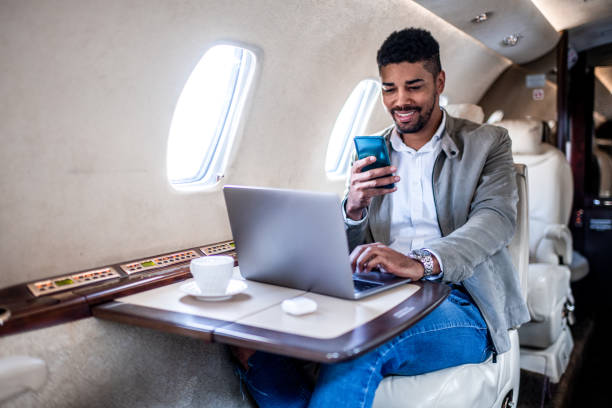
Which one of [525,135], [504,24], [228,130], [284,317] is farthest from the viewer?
[504,24]

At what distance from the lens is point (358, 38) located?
3.14 m

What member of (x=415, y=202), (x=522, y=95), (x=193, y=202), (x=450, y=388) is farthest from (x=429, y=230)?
(x=522, y=95)

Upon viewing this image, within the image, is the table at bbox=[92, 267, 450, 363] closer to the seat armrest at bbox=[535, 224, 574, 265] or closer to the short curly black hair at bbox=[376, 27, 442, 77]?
the short curly black hair at bbox=[376, 27, 442, 77]

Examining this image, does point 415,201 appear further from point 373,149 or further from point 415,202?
point 373,149

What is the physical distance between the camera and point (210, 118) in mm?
2859

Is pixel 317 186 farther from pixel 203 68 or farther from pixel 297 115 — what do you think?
pixel 203 68

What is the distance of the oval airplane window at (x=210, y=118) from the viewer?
8.72ft

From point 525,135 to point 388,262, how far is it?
2425 mm

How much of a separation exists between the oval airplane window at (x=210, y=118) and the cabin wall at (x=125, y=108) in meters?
0.09

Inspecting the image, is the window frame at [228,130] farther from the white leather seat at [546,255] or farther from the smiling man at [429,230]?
the white leather seat at [546,255]

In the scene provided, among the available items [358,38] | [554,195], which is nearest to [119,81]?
[358,38]

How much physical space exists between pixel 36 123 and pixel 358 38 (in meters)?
2.00

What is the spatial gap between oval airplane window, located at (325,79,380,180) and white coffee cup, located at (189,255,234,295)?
256 cm

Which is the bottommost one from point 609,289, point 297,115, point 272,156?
point 609,289
